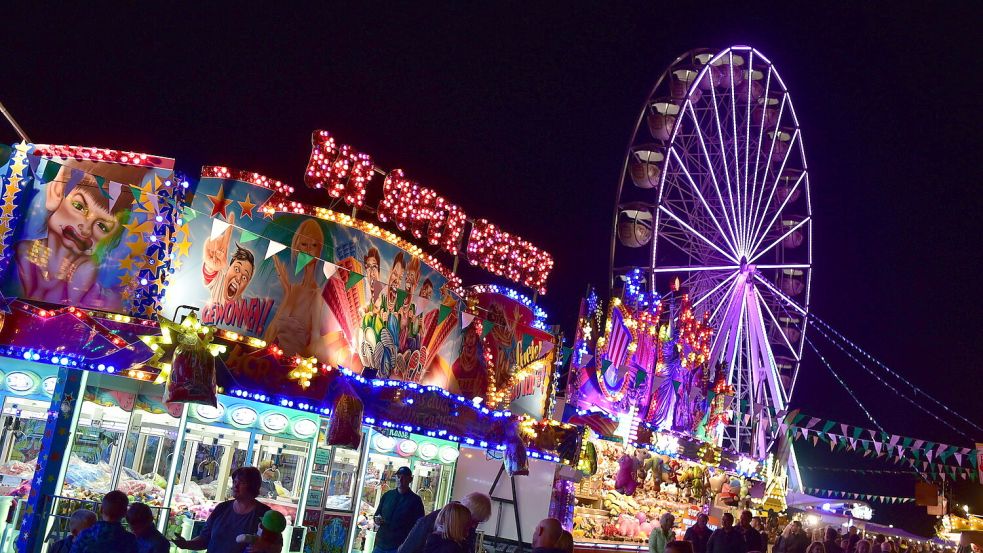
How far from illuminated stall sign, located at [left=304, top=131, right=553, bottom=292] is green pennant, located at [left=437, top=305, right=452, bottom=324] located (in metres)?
1.55

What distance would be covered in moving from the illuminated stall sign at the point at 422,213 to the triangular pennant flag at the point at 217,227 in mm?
2528

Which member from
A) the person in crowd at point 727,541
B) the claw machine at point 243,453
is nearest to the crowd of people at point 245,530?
the person in crowd at point 727,541

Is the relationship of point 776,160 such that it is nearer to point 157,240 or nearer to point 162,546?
point 157,240

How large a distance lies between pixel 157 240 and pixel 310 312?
2.94 metres

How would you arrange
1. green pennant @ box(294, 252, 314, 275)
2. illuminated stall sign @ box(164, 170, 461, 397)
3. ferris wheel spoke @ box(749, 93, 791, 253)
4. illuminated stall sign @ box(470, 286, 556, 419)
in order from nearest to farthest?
illuminated stall sign @ box(164, 170, 461, 397)
green pennant @ box(294, 252, 314, 275)
illuminated stall sign @ box(470, 286, 556, 419)
ferris wheel spoke @ box(749, 93, 791, 253)

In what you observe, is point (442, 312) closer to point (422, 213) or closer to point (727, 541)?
point (422, 213)

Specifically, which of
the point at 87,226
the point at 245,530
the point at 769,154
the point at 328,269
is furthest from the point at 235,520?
the point at 769,154

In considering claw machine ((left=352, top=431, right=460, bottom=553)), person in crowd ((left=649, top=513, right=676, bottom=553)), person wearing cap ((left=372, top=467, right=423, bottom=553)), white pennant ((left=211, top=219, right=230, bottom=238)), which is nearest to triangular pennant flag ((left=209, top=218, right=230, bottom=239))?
white pennant ((left=211, top=219, right=230, bottom=238))

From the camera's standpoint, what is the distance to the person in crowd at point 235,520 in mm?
6285

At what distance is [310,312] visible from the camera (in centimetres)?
1412

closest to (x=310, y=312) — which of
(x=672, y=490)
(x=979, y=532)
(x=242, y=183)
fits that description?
(x=242, y=183)

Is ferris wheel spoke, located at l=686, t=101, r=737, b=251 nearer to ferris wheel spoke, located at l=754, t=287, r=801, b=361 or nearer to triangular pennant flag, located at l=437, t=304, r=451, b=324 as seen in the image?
ferris wheel spoke, located at l=754, t=287, r=801, b=361

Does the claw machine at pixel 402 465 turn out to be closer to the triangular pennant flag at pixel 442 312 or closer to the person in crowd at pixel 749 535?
the triangular pennant flag at pixel 442 312

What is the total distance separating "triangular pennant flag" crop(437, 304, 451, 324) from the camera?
660 inches
